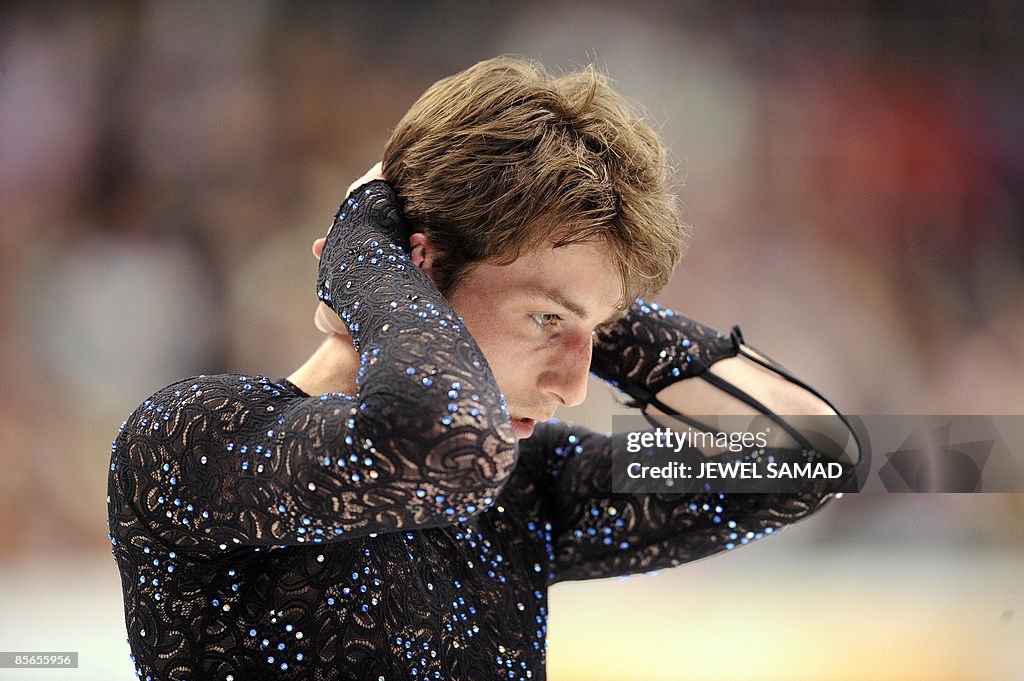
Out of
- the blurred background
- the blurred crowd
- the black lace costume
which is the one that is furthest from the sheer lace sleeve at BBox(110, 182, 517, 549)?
the blurred crowd

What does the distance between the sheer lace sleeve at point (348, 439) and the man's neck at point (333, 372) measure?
0.39ft

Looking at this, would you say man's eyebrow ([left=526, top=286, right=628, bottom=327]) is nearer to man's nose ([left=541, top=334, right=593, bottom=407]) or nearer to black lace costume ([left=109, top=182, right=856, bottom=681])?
man's nose ([left=541, top=334, right=593, bottom=407])

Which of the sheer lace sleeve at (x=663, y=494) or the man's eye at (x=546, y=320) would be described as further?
the sheer lace sleeve at (x=663, y=494)

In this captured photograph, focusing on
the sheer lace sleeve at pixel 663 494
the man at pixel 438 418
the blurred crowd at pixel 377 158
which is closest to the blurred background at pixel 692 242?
the blurred crowd at pixel 377 158

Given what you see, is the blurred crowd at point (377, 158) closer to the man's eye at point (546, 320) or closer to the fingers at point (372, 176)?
the fingers at point (372, 176)

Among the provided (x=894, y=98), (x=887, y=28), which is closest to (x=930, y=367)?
(x=894, y=98)

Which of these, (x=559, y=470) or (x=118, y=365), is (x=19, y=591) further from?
(x=559, y=470)

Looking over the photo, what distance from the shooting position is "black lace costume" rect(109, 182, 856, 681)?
782 millimetres

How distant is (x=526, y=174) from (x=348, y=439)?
0.38m

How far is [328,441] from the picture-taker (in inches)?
31.3

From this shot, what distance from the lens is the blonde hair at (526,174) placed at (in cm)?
102

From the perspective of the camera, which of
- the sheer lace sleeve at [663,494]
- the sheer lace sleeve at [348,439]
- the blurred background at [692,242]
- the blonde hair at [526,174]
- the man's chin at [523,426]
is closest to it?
the sheer lace sleeve at [348,439]

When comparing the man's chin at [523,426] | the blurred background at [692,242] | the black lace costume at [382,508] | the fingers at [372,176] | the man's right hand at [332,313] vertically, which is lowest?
the black lace costume at [382,508]

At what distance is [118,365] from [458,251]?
1.74 m
